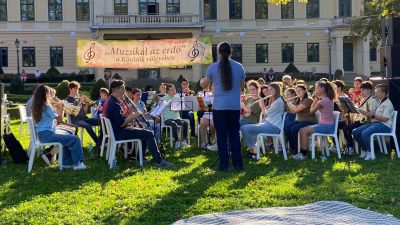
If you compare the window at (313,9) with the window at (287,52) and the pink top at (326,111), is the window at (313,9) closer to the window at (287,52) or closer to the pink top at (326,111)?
the window at (287,52)

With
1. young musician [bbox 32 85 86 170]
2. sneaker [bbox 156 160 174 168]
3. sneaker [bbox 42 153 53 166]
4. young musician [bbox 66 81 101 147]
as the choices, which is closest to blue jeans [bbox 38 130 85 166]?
young musician [bbox 32 85 86 170]

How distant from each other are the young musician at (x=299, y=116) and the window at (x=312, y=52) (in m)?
38.5

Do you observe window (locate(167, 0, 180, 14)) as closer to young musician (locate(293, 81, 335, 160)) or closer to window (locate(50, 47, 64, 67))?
window (locate(50, 47, 64, 67))

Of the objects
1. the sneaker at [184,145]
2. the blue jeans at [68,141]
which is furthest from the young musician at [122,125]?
the sneaker at [184,145]

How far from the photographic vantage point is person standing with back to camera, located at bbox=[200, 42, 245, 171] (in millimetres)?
8359

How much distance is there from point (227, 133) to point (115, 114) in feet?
6.10

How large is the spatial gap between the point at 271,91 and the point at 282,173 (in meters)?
2.14

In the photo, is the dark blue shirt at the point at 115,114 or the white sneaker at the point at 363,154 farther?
the white sneaker at the point at 363,154

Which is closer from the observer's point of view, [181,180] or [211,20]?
[181,180]

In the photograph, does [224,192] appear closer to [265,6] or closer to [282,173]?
[282,173]

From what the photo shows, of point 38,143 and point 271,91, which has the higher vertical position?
point 271,91

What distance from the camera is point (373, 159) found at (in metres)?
9.64

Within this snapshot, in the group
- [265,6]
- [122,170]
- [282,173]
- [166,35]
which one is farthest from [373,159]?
[265,6]

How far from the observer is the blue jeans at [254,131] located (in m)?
9.97
